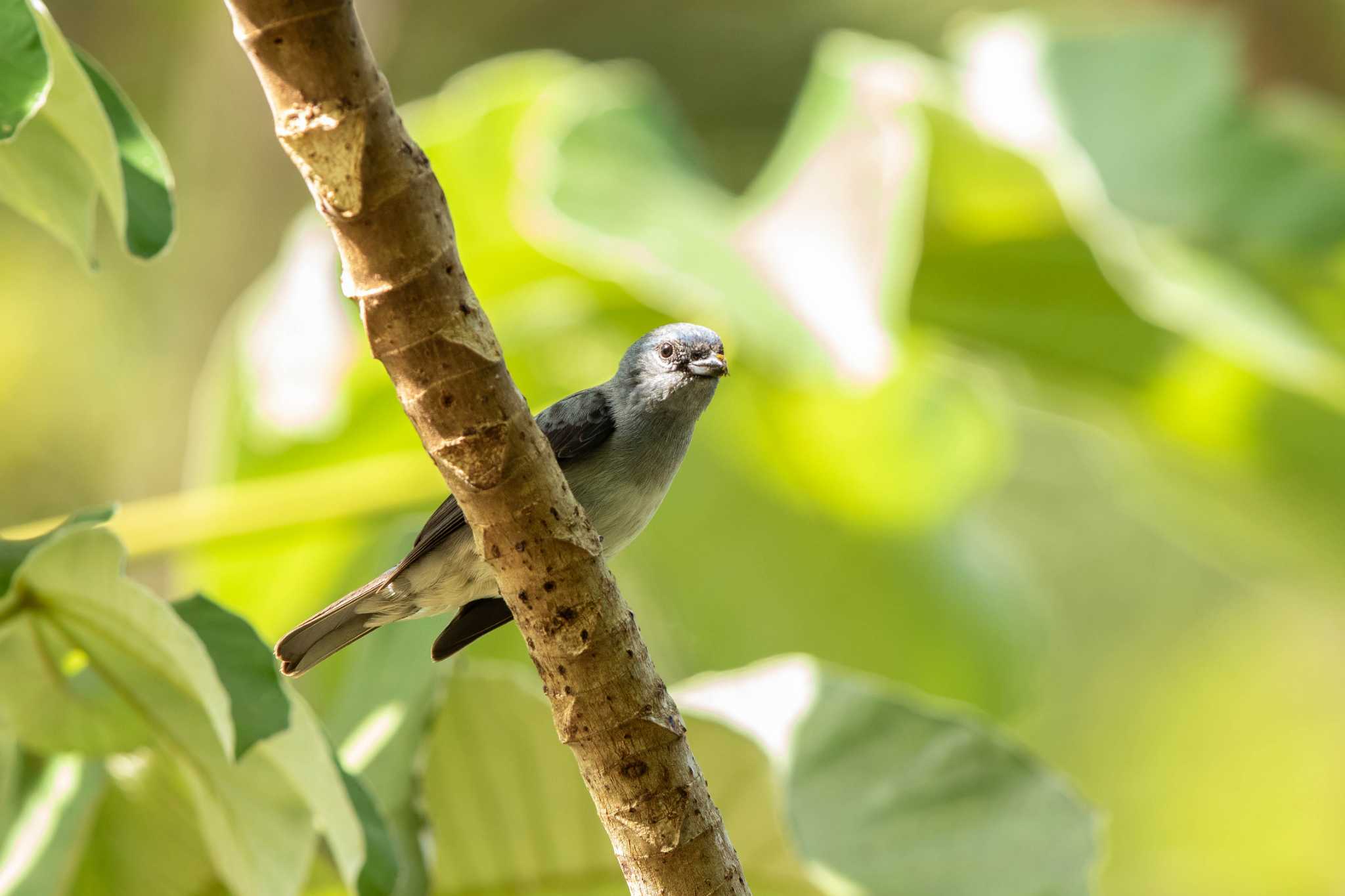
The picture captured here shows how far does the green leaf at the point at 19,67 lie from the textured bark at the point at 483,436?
7.4 inches

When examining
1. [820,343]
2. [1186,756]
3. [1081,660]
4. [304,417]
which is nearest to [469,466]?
[820,343]

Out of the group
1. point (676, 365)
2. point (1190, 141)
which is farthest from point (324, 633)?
Result: point (1190, 141)

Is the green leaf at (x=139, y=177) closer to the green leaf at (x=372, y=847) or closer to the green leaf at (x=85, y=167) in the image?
the green leaf at (x=85, y=167)

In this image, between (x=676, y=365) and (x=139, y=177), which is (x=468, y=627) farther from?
(x=139, y=177)

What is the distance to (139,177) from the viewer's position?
3.72ft

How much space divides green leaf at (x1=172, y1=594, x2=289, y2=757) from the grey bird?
0.57 ft

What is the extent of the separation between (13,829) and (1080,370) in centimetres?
183

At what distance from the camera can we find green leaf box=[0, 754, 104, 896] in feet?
4.32

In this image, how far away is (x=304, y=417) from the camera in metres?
2.34

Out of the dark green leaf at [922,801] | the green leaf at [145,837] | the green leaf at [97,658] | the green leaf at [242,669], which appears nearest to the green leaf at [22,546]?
Answer: the green leaf at [97,658]

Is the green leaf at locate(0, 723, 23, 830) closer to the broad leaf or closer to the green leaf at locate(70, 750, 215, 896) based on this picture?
the green leaf at locate(70, 750, 215, 896)

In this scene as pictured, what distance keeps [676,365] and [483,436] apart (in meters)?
0.58

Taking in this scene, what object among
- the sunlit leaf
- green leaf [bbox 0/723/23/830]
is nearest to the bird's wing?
the sunlit leaf

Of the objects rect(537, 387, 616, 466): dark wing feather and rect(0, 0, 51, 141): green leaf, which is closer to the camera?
rect(0, 0, 51, 141): green leaf
